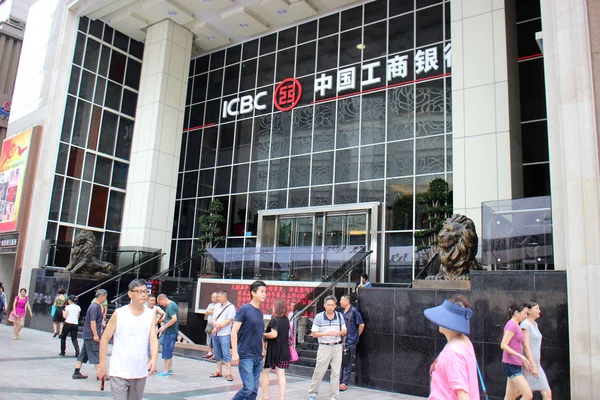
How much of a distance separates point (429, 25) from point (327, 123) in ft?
17.7

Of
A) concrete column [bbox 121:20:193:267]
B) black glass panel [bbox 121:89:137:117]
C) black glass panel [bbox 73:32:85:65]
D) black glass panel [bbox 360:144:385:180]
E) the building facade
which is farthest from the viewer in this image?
black glass panel [bbox 121:89:137:117]

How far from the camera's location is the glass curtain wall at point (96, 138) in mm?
22203

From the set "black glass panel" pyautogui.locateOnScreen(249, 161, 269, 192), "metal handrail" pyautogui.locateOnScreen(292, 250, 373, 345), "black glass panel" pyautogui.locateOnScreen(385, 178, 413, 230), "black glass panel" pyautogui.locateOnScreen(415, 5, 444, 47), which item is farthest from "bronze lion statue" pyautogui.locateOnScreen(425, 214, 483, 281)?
"black glass panel" pyautogui.locateOnScreen(249, 161, 269, 192)

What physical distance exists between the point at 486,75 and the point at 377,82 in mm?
4934

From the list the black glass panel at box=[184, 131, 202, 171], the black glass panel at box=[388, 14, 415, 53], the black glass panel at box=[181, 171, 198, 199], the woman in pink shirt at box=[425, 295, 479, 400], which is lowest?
the woman in pink shirt at box=[425, 295, 479, 400]

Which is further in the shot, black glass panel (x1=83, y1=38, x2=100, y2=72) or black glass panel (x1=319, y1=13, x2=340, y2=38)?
black glass panel (x1=83, y1=38, x2=100, y2=72)

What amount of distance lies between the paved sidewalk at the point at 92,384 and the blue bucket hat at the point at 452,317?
547 centimetres

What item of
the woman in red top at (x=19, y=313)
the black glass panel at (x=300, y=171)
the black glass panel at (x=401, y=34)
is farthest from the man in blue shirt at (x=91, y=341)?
the black glass panel at (x=401, y=34)

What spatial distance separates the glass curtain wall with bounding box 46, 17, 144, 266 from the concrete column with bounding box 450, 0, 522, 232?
15504 millimetres

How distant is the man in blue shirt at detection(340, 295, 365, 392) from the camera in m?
9.55

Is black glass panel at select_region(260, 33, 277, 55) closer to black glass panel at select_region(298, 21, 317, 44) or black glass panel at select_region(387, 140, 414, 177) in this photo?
black glass panel at select_region(298, 21, 317, 44)

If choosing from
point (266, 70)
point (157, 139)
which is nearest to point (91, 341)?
point (157, 139)

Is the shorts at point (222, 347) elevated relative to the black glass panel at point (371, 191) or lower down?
lower down

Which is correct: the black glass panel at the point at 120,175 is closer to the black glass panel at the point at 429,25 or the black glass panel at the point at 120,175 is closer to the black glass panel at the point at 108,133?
the black glass panel at the point at 108,133
